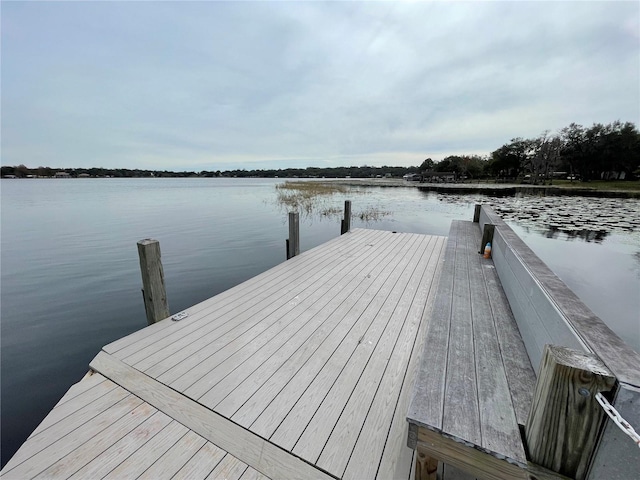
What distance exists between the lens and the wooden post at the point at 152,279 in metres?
2.53

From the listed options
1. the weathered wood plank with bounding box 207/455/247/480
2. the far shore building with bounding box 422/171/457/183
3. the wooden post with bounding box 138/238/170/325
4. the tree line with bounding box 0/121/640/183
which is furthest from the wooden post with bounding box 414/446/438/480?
the far shore building with bounding box 422/171/457/183

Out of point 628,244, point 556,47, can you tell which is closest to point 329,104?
point 556,47

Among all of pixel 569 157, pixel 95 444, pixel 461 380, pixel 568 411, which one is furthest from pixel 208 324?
pixel 569 157

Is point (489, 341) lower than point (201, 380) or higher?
higher

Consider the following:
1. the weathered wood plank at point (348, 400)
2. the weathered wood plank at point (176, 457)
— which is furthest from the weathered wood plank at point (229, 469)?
the weathered wood plank at point (348, 400)

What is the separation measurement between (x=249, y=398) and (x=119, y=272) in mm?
5959

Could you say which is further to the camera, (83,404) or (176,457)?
(83,404)

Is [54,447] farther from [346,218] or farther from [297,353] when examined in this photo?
[346,218]

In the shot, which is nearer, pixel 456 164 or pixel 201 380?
pixel 201 380

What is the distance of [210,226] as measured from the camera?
10773mm

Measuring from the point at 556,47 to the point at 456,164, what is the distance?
5475cm

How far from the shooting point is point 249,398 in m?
1.77

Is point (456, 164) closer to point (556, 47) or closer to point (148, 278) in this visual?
point (556, 47)

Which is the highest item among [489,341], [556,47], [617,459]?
[556,47]
